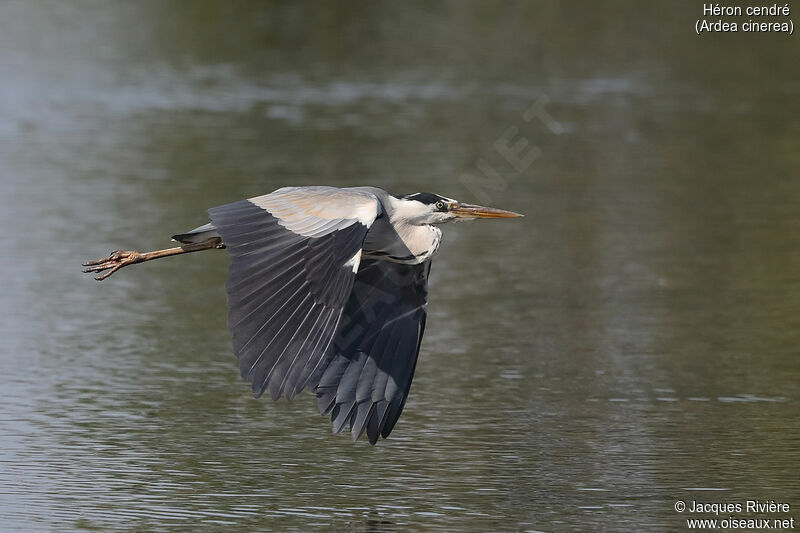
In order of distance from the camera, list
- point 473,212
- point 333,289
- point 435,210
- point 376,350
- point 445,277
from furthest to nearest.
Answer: point 445,277, point 473,212, point 435,210, point 376,350, point 333,289

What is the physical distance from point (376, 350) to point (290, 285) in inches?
39.9

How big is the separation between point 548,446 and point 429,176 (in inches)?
339

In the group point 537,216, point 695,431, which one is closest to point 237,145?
point 537,216

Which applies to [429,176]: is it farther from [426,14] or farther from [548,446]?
[426,14]

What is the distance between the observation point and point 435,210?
8.37 m

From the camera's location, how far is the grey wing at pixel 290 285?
7.00 m

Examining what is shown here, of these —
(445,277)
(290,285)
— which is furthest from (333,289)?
(445,277)

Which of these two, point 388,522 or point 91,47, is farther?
point 91,47

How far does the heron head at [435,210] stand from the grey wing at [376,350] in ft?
1.01

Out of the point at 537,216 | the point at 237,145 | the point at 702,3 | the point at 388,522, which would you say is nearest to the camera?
the point at 388,522

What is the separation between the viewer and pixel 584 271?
13.2 m

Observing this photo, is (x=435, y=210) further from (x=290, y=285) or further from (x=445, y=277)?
(x=445, y=277)

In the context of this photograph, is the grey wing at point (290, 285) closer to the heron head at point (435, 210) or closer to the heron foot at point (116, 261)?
the heron head at point (435, 210)

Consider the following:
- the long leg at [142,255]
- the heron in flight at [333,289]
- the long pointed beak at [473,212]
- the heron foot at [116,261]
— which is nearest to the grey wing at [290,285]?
the heron in flight at [333,289]
